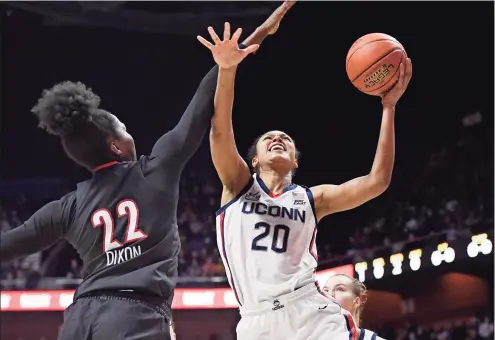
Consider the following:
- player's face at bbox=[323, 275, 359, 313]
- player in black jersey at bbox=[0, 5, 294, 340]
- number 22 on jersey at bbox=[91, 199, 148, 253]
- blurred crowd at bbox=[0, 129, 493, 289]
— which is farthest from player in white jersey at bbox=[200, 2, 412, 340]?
blurred crowd at bbox=[0, 129, 493, 289]

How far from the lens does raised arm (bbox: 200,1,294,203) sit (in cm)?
302

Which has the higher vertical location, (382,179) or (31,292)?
(31,292)

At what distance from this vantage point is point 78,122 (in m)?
2.64

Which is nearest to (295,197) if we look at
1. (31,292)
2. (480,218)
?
(480,218)

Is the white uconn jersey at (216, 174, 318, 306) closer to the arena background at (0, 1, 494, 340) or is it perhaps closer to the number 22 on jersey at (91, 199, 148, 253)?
the number 22 on jersey at (91, 199, 148, 253)

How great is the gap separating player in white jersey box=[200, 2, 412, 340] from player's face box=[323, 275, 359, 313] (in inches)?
37.7

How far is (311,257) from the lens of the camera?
3523 millimetres

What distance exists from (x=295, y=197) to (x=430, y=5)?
468 inches

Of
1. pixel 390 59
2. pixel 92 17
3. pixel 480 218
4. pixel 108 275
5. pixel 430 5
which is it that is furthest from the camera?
pixel 92 17

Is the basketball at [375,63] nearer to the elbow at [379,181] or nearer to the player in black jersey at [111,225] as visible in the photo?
the elbow at [379,181]

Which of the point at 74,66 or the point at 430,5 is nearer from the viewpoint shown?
the point at 430,5

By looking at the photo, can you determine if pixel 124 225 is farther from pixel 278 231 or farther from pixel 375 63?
pixel 375 63

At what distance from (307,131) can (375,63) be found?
14046 mm

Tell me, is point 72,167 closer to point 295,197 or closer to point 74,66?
point 74,66
